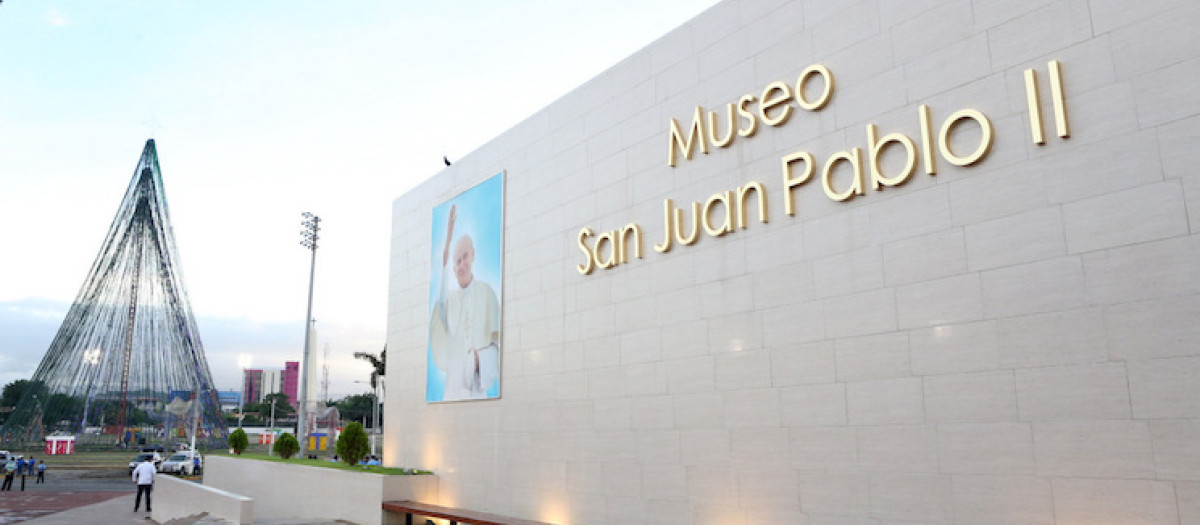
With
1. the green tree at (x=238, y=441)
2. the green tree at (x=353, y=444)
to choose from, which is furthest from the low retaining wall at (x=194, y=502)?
the green tree at (x=238, y=441)

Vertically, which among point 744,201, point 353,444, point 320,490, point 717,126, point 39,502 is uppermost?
point 717,126

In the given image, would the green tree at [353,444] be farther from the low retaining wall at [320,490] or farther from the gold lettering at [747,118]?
the gold lettering at [747,118]

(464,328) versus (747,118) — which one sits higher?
(747,118)

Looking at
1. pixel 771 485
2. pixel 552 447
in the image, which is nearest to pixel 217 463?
pixel 552 447

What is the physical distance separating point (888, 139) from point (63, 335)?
46606mm

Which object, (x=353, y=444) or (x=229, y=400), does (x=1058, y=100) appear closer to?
(x=353, y=444)

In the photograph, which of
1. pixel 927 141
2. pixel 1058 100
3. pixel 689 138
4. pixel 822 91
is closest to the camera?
pixel 1058 100

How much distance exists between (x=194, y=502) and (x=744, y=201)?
12.2 m

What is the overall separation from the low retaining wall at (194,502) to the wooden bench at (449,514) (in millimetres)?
2176

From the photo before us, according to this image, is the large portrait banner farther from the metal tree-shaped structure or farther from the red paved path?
the metal tree-shaped structure

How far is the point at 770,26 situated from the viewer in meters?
8.86

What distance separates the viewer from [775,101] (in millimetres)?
8555

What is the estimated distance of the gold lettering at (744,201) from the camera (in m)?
8.47

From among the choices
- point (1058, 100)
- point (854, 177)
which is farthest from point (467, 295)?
point (1058, 100)
